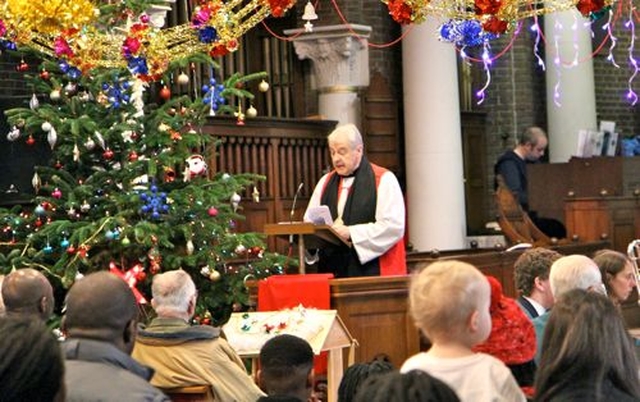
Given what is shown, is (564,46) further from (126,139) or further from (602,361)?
(602,361)

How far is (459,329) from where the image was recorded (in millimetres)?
4305

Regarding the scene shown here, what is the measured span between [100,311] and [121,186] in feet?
19.0

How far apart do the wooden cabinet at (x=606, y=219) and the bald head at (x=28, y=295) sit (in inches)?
390

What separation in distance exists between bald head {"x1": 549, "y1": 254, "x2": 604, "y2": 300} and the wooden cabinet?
9551 millimetres

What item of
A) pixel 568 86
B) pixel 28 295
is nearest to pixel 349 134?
pixel 28 295

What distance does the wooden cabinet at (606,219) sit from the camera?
1557 centimetres

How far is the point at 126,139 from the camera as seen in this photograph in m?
10.3

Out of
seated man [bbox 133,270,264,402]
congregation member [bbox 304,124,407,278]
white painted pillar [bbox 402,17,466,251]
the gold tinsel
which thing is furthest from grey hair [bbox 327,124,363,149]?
white painted pillar [bbox 402,17,466,251]

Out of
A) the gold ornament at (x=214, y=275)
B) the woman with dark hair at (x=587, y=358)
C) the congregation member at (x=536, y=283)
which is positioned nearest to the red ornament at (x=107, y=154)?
the gold ornament at (x=214, y=275)

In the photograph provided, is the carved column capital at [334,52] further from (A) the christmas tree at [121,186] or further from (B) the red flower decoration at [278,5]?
(B) the red flower decoration at [278,5]

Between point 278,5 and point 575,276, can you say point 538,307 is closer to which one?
point 575,276

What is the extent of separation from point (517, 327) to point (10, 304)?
2138 mm

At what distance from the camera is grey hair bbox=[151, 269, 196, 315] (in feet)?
21.6

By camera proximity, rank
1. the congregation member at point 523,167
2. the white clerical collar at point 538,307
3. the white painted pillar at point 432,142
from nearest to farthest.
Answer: the white clerical collar at point 538,307 → the congregation member at point 523,167 → the white painted pillar at point 432,142
